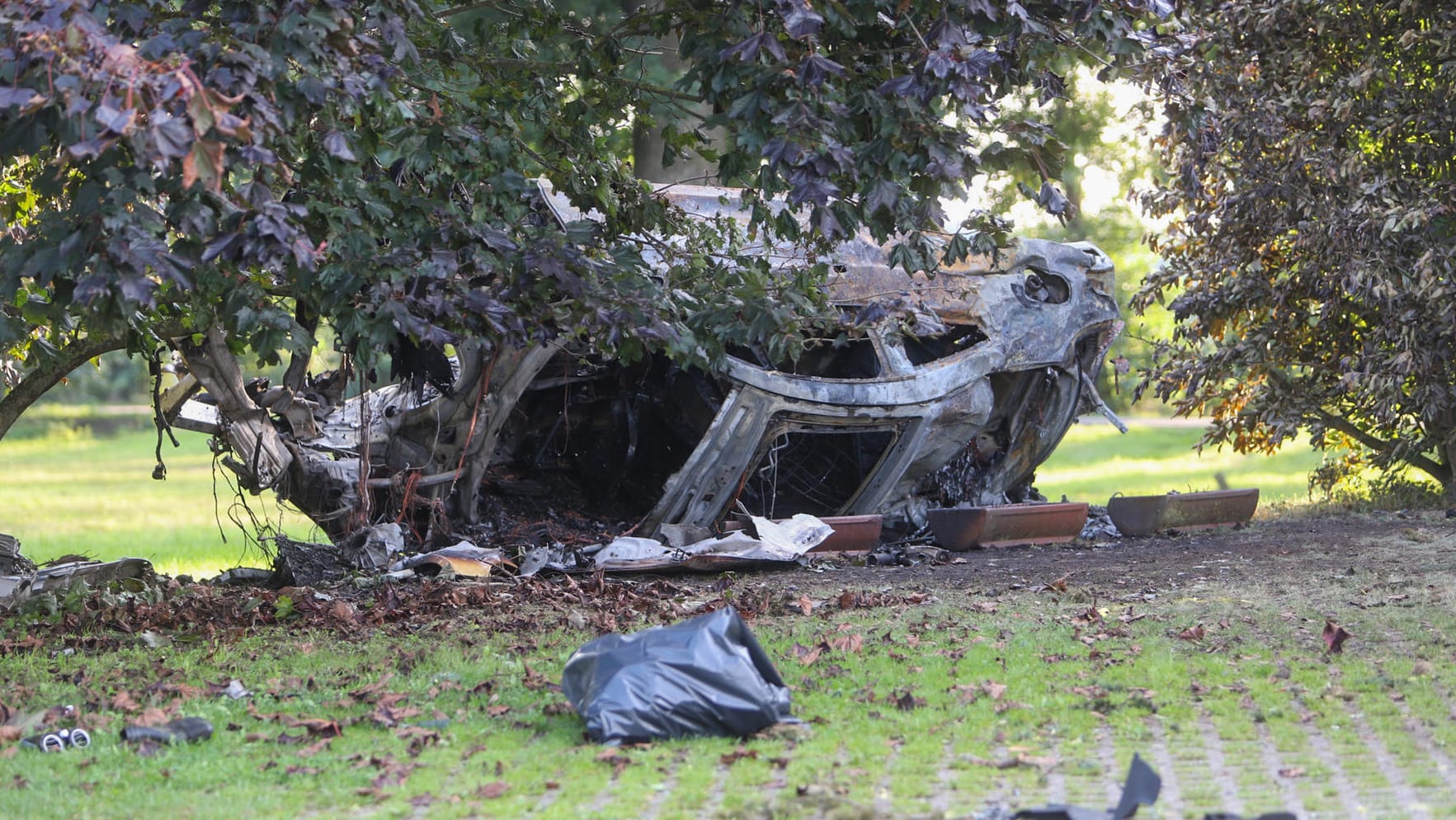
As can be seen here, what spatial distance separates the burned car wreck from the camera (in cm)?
1000

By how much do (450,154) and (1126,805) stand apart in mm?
4164

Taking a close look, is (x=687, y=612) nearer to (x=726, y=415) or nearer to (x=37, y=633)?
(x=726, y=415)

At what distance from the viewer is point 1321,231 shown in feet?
41.7

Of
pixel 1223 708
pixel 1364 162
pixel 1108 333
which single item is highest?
pixel 1364 162

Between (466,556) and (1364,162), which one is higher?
(1364,162)

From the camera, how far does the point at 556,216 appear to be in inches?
326

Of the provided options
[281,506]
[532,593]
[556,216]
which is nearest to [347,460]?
[281,506]

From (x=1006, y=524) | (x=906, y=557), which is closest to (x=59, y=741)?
(x=906, y=557)

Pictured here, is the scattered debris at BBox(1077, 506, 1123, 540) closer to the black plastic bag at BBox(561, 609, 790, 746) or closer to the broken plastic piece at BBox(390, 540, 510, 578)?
the broken plastic piece at BBox(390, 540, 510, 578)

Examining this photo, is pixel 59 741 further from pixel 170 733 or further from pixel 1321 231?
pixel 1321 231

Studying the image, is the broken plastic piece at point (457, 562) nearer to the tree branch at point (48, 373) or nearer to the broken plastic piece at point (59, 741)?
the tree branch at point (48, 373)

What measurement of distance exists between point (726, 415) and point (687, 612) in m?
2.73

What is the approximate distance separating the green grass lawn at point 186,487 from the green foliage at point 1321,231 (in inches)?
71.9

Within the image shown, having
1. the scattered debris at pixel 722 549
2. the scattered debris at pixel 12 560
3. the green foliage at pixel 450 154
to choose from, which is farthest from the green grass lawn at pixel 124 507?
the green foliage at pixel 450 154
